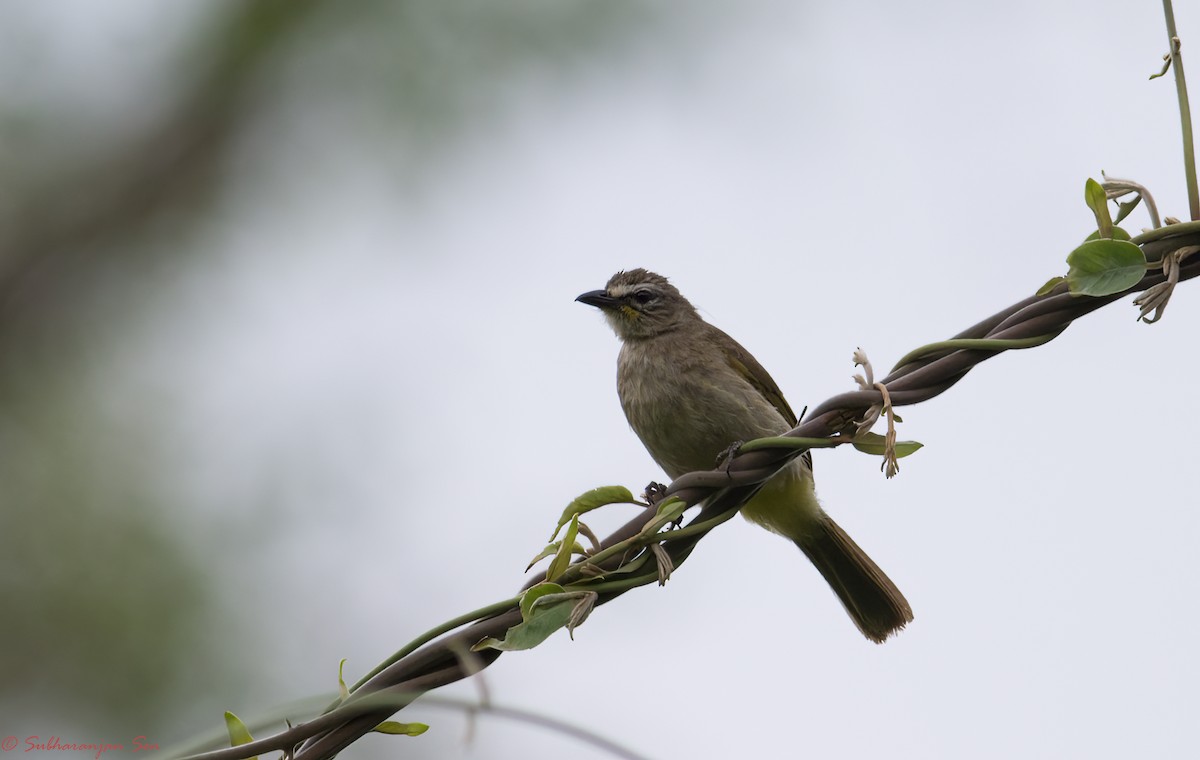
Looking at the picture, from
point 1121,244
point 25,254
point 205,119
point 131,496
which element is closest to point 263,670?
point 131,496

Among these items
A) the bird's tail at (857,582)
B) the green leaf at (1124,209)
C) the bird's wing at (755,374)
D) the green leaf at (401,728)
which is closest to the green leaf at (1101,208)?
the green leaf at (1124,209)

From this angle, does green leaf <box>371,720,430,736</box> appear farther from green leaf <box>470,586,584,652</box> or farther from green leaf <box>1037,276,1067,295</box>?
green leaf <box>1037,276,1067,295</box>

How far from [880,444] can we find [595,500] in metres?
0.62

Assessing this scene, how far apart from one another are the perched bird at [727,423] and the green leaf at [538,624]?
1.93m

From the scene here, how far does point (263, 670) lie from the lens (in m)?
6.85

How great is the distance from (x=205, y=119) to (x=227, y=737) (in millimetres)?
5562

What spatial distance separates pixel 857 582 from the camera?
4930mm

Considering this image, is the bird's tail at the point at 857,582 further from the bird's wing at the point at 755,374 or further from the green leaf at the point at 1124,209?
the green leaf at the point at 1124,209

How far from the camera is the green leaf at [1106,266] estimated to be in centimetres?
236

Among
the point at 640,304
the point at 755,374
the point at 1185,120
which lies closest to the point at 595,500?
the point at 1185,120

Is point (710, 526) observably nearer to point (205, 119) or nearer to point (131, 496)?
point (131, 496)

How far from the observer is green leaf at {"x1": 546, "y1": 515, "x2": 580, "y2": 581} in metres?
2.63

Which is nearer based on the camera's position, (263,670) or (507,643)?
(507,643)

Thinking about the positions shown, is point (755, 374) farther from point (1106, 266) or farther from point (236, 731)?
point (236, 731)
